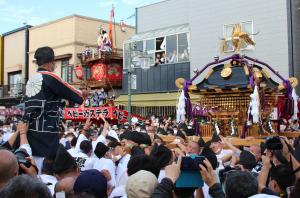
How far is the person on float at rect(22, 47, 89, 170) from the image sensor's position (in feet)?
13.6

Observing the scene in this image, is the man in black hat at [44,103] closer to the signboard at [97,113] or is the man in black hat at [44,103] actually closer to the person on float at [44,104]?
the person on float at [44,104]

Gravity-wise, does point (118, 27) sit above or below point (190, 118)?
above

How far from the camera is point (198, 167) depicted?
10.0 ft

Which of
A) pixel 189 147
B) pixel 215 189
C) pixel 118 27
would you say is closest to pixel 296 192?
pixel 215 189

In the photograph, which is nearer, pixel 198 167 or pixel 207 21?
pixel 198 167

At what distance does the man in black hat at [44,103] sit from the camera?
4148mm

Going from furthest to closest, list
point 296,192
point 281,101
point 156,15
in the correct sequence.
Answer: point 156,15
point 281,101
point 296,192

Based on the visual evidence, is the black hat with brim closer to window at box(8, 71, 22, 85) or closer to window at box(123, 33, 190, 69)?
window at box(123, 33, 190, 69)

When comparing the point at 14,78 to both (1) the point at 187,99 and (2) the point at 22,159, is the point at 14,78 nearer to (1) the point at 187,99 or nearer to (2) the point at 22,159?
(1) the point at 187,99

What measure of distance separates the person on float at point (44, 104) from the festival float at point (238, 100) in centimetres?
488

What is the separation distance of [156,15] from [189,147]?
18.1 metres

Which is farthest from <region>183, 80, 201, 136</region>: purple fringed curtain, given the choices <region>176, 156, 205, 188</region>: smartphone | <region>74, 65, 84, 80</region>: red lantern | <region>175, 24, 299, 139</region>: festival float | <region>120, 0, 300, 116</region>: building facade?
<region>74, 65, 84, 80</region>: red lantern

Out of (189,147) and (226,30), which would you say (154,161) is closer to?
(189,147)

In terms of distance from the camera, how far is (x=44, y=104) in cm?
418
